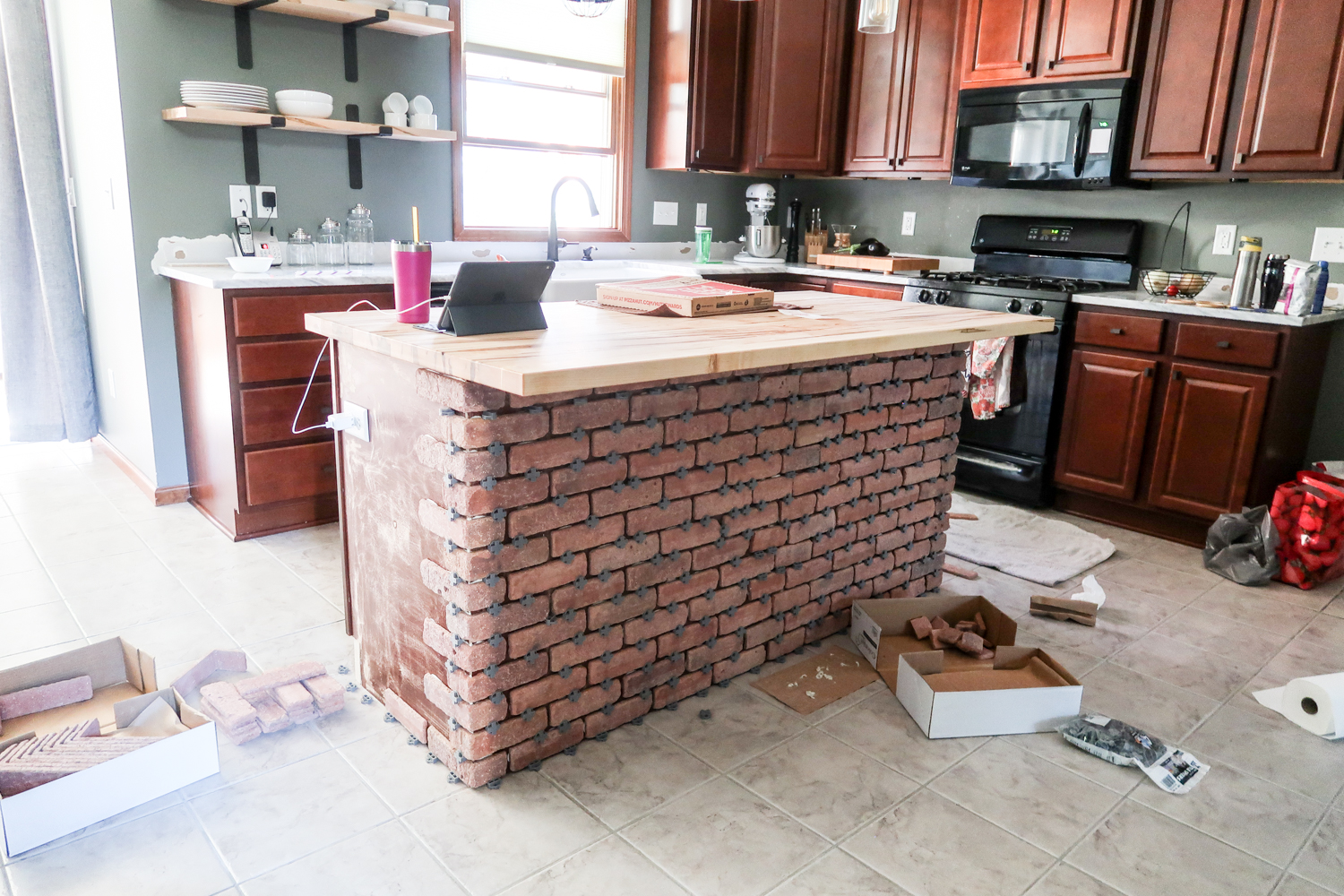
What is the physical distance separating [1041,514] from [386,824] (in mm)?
2936

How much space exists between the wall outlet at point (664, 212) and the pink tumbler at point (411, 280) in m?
3.07

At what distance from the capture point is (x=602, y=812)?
1.79 m

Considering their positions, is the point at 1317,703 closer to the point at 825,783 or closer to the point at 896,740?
the point at 896,740

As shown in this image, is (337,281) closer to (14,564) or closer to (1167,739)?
(14,564)

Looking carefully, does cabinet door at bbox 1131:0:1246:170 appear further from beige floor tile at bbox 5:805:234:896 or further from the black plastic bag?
beige floor tile at bbox 5:805:234:896

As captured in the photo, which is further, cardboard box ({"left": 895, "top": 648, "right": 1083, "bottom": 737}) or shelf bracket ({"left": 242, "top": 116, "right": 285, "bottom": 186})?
shelf bracket ({"left": 242, "top": 116, "right": 285, "bottom": 186})

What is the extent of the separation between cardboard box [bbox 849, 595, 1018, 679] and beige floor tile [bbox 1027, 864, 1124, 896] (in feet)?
2.18

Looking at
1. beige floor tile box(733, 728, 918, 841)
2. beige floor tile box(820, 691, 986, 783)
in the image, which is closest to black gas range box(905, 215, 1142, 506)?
beige floor tile box(820, 691, 986, 783)

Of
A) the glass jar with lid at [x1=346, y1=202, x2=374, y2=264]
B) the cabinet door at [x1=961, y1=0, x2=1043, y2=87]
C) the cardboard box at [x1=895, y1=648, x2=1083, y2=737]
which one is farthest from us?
the cabinet door at [x1=961, y1=0, x2=1043, y2=87]

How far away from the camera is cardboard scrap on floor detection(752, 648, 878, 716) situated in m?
2.24

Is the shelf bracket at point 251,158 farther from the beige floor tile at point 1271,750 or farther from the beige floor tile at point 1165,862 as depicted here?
the beige floor tile at point 1271,750

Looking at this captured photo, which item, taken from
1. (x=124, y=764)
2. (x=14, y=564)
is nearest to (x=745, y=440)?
(x=124, y=764)

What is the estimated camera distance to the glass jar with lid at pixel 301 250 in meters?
3.52

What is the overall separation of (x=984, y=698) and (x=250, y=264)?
2679mm
